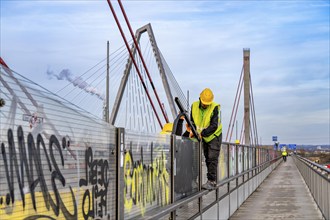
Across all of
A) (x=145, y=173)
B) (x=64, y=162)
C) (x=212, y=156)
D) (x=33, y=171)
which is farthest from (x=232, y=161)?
(x=33, y=171)

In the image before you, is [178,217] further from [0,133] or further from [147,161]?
[0,133]

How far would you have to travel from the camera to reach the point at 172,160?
7.45 meters

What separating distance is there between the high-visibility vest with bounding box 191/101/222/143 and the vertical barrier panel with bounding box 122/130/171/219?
2.74 meters

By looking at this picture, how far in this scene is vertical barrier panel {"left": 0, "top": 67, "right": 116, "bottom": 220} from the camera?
3.27 metres

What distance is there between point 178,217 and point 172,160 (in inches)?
34.4

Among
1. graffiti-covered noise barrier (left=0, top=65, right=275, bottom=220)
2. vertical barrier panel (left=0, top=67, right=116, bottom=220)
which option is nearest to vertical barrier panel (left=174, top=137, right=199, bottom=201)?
graffiti-covered noise barrier (left=0, top=65, right=275, bottom=220)

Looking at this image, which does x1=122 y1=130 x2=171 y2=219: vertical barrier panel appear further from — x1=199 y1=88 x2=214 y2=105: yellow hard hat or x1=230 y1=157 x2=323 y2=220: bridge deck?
x1=230 y1=157 x2=323 y2=220: bridge deck

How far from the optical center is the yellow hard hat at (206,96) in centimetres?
980

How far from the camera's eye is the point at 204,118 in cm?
995

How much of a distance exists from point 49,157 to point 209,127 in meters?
6.26

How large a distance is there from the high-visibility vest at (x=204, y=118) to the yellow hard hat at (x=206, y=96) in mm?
151

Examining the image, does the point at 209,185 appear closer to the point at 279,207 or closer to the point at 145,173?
the point at 145,173

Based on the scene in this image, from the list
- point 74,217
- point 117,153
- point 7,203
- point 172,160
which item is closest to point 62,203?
point 74,217

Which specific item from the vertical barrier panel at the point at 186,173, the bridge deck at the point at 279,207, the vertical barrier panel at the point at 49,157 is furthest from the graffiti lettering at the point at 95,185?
the bridge deck at the point at 279,207
